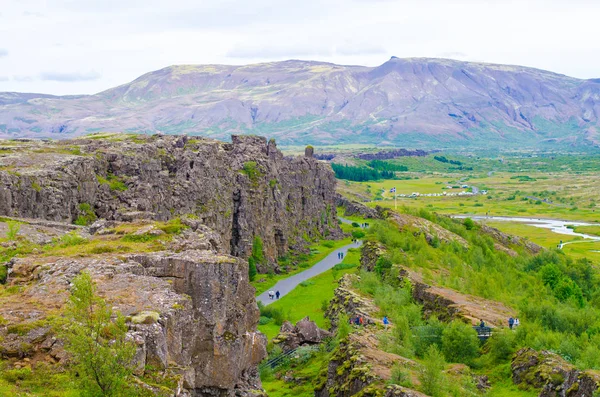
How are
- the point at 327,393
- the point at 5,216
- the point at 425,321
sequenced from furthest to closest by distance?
1. the point at 425,321
2. the point at 5,216
3. the point at 327,393

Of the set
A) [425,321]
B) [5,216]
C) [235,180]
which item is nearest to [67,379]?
[5,216]

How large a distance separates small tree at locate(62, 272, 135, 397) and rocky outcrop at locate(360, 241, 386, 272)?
63.2 metres

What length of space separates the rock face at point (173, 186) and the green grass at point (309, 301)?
40.3 ft

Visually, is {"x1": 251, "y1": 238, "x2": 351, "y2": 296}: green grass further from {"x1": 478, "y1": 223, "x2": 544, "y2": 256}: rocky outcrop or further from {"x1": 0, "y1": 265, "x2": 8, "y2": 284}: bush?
{"x1": 0, "y1": 265, "x2": 8, "y2": 284}: bush

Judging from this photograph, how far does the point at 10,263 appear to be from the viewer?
36125 millimetres

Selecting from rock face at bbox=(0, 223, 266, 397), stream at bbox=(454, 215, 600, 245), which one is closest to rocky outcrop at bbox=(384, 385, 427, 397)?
rock face at bbox=(0, 223, 266, 397)

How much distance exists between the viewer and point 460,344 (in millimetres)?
52500

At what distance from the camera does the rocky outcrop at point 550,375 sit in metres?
36.7

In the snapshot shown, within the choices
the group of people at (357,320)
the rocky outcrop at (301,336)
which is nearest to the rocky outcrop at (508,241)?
the rocky outcrop at (301,336)

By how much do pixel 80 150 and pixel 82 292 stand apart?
62754 mm

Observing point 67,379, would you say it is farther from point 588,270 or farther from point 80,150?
point 588,270

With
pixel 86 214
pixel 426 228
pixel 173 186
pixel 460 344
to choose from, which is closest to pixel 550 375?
pixel 460 344

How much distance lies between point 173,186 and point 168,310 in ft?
190

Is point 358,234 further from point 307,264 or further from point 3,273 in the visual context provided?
point 3,273
